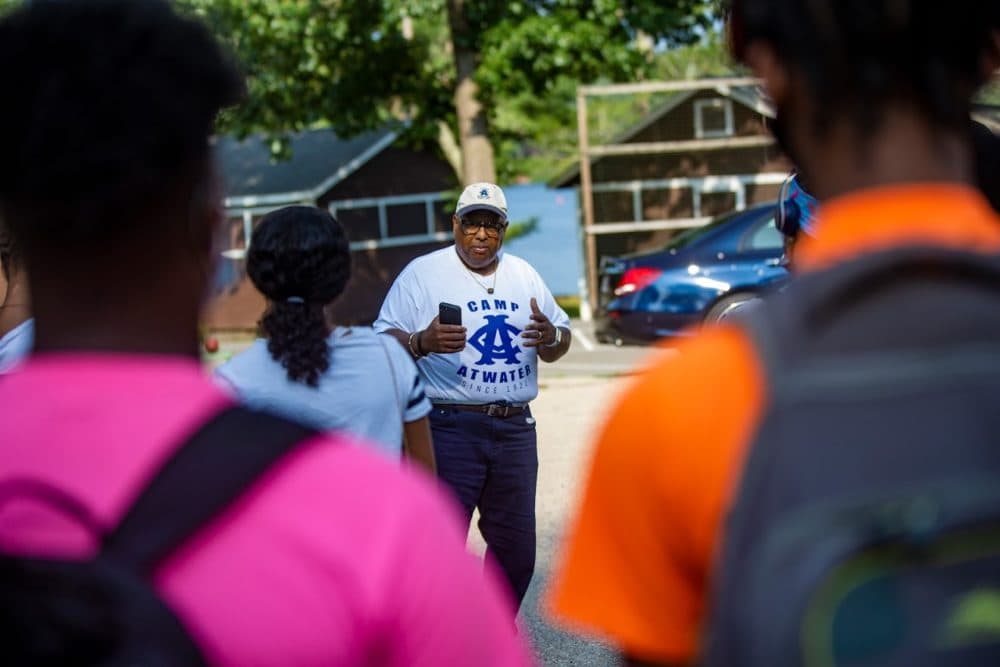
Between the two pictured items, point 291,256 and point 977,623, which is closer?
point 977,623

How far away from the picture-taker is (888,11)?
1371mm

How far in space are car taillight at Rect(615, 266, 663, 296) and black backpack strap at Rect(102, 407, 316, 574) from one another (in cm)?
1255

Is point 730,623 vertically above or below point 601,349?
above

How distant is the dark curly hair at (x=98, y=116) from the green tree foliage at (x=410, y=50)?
631 inches

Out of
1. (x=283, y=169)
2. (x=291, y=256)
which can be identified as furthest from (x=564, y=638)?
(x=283, y=169)

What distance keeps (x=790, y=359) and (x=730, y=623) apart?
0.25 metres

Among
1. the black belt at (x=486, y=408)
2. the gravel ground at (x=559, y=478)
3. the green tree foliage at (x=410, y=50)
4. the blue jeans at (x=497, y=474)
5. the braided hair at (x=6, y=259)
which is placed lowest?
the gravel ground at (x=559, y=478)

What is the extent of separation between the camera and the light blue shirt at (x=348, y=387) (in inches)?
129

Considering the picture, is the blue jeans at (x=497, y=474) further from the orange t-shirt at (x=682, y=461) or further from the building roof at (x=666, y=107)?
the building roof at (x=666, y=107)

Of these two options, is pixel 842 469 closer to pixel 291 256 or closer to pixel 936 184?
pixel 936 184

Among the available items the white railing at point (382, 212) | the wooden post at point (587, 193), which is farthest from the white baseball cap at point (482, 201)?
the white railing at point (382, 212)

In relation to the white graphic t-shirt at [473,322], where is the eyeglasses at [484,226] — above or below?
above

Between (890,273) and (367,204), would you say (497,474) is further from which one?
(367,204)

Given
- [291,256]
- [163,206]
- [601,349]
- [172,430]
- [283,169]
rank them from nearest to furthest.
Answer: [172,430], [163,206], [291,256], [601,349], [283,169]
